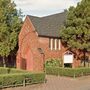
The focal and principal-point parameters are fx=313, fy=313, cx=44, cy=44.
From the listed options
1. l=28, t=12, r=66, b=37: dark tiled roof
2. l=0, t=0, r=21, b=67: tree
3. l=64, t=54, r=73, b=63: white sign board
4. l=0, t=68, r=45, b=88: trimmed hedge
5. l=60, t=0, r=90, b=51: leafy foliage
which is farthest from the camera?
l=64, t=54, r=73, b=63: white sign board

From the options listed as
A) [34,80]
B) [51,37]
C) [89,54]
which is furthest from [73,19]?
[34,80]

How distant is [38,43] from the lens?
51406 millimetres

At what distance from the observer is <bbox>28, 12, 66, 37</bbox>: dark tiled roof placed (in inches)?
2071

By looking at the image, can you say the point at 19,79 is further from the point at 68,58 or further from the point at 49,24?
the point at 49,24

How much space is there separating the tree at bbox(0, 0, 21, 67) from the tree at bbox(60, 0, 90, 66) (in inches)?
332

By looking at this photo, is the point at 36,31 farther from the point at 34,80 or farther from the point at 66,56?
the point at 34,80

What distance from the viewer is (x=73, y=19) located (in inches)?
1969

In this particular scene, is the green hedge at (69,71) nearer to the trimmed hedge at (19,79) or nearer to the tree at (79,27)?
the trimmed hedge at (19,79)

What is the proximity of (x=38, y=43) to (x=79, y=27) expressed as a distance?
733 cm

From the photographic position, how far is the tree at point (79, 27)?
159 ft

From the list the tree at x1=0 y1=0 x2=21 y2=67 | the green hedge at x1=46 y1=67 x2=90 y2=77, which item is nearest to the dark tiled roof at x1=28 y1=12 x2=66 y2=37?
the tree at x1=0 y1=0 x2=21 y2=67

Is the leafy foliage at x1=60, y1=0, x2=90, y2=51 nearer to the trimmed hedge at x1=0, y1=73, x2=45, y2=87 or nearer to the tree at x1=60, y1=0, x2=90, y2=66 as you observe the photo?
the tree at x1=60, y1=0, x2=90, y2=66

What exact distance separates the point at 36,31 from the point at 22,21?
262 inches

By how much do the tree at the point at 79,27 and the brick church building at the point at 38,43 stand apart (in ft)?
9.98
